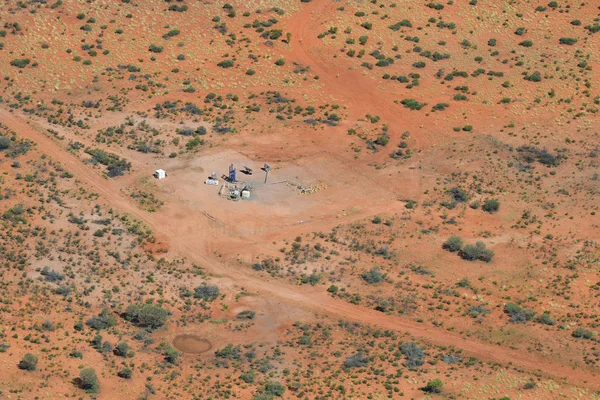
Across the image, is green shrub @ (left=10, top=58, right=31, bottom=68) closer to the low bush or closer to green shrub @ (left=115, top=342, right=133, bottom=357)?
green shrub @ (left=115, top=342, right=133, bottom=357)

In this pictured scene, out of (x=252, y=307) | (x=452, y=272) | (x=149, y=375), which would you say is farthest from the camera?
(x=452, y=272)

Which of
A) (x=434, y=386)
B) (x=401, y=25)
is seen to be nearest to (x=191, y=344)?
(x=434, y=386)

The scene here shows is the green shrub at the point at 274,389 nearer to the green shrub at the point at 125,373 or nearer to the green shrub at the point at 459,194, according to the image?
the green shrub at the point at 125,373

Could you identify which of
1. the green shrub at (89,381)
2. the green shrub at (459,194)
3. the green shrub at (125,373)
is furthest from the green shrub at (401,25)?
the green shrub at (89,381)

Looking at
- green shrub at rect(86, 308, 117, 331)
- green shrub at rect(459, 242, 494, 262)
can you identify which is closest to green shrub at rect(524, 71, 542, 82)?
green shrub at rect(459, 242, 494, 262)

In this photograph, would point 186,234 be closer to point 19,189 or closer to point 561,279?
point 19,189

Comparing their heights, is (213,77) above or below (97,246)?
above

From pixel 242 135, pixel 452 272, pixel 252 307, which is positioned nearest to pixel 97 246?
pixel 252 307
